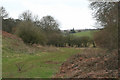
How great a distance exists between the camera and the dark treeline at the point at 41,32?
32062 mm

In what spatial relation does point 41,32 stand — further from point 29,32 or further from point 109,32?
point 109,32

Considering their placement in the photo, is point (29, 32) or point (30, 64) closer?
point (30, 64)

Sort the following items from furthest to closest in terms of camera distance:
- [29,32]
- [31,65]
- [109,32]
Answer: [29,32] → [31,65] → [109,32]

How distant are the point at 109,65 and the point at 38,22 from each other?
27983mm

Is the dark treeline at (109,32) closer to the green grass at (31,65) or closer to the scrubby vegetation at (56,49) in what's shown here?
the scrubby vegetation at (56,49)

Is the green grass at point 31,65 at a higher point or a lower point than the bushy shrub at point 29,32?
lower

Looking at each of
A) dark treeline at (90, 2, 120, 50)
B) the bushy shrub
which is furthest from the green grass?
the bushy shrub

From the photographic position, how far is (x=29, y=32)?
3188 centimetres

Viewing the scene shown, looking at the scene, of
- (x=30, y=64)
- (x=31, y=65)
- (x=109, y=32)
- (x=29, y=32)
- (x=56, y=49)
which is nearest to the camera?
(x=109, y=32)

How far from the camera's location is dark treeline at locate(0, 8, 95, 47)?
3206cm

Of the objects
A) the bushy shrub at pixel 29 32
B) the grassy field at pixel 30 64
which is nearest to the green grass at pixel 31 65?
the grassy field at pixel 30 64

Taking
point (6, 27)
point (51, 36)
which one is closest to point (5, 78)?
point (51, 36)

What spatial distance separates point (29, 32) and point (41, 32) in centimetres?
252

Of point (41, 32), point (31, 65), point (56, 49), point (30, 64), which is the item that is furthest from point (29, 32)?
point (31, 65)
